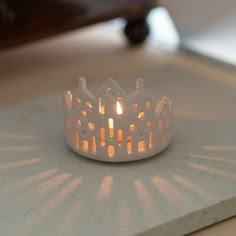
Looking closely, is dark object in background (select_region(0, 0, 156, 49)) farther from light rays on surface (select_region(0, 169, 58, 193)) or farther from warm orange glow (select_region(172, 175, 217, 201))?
warm orange glow (select_region(172, 175, 217, 201))

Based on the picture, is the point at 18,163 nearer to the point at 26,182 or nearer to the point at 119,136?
the point at 26,182

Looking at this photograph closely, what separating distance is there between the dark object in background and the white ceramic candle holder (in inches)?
22.2

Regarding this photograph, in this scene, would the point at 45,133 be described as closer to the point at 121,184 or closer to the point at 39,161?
the point at 39,161

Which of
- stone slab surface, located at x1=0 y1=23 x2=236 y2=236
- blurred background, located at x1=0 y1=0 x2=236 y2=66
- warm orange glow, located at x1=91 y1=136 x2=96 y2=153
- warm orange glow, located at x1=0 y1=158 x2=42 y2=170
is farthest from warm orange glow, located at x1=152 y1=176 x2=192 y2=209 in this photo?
blurred background, located at x1=0 y1=0 x2=236 y2=66

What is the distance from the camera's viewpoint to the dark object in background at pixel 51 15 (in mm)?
1404

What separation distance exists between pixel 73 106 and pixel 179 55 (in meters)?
0.78

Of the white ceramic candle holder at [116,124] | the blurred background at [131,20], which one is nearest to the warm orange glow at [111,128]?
the white ceramic candle holder at [116,124]

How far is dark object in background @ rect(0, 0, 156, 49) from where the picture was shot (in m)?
1.40

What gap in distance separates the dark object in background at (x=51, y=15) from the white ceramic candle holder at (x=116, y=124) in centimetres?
56

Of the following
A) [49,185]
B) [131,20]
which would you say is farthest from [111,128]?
[131,20]

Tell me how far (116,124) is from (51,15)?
66 cm

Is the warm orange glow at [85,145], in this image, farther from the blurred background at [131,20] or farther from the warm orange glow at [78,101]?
the blurred background at [131,20]

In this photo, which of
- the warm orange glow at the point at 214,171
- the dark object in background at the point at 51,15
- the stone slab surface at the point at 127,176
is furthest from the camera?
the dark object in background at the point at 51,15

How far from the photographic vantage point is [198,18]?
157cm
